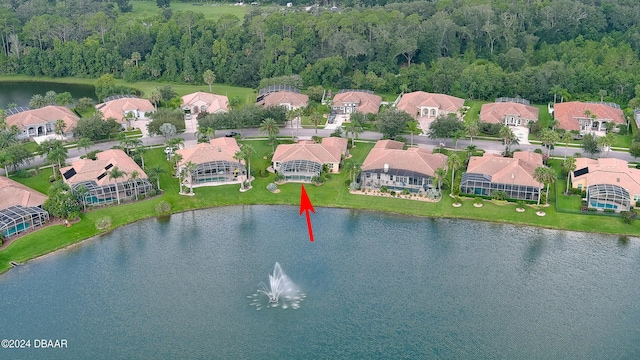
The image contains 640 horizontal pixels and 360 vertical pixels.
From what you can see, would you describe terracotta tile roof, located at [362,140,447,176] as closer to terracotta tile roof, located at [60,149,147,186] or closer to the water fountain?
the water fountain

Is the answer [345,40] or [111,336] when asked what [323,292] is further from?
[345,40]

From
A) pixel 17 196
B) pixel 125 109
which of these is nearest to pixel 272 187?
pixel 17 196

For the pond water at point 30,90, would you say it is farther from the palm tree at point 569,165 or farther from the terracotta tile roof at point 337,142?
the palm tree at point 569,165


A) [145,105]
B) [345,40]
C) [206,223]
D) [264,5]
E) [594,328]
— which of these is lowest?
[594,328]

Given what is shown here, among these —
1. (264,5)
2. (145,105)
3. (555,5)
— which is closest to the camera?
(145,105)

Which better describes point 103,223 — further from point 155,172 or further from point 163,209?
point 155,172

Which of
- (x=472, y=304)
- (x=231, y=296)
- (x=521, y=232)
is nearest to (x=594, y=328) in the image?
(x=472, y=304)

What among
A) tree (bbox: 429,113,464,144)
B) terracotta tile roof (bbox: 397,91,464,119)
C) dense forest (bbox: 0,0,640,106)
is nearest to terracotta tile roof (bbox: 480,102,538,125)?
terracotta tile roof (bbox: 397,91,464,119)
